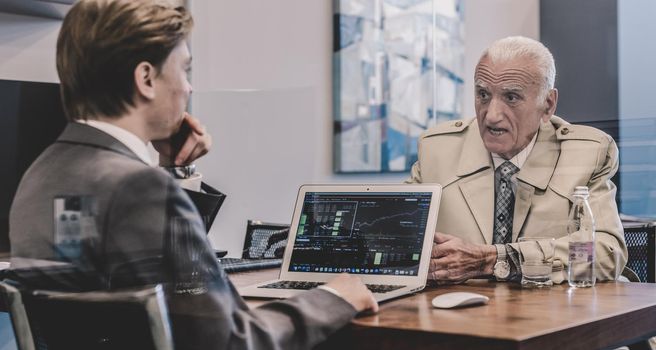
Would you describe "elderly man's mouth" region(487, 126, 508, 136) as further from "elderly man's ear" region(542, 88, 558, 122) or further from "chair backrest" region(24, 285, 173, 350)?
"chair backrest" region(24, 285, 173, 350)

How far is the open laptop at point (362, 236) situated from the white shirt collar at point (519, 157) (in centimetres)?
44

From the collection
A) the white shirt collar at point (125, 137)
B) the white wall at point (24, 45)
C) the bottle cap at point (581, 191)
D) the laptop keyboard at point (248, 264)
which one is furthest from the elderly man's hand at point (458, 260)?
the white wall at point (24, 45)

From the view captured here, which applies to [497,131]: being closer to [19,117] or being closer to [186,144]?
[186,144]

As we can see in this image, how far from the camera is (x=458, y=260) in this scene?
1.88 metres

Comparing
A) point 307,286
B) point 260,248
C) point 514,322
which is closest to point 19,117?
point 260,248

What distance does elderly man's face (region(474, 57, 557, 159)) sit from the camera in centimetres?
221


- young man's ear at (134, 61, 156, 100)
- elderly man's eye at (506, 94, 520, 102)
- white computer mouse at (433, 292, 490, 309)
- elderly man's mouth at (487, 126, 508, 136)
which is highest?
elderly man's eye at (506, 94, 520, 102)

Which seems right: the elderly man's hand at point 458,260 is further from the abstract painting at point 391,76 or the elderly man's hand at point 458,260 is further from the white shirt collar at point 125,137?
the abstract painting at point 391,76

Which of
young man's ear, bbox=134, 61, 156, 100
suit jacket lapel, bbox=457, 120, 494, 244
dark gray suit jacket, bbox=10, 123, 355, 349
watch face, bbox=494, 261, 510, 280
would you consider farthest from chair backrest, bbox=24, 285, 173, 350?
suit jacket lapel, bbox=457, 120, 494, 244

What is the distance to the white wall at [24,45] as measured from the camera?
8.44 feet

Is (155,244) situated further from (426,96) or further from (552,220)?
(426,96)

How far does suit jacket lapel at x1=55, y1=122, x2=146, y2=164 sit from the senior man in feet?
3.17

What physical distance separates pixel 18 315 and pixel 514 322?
74 cm

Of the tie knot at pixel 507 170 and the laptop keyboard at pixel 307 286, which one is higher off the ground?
the tie knot at pixel 507 170
